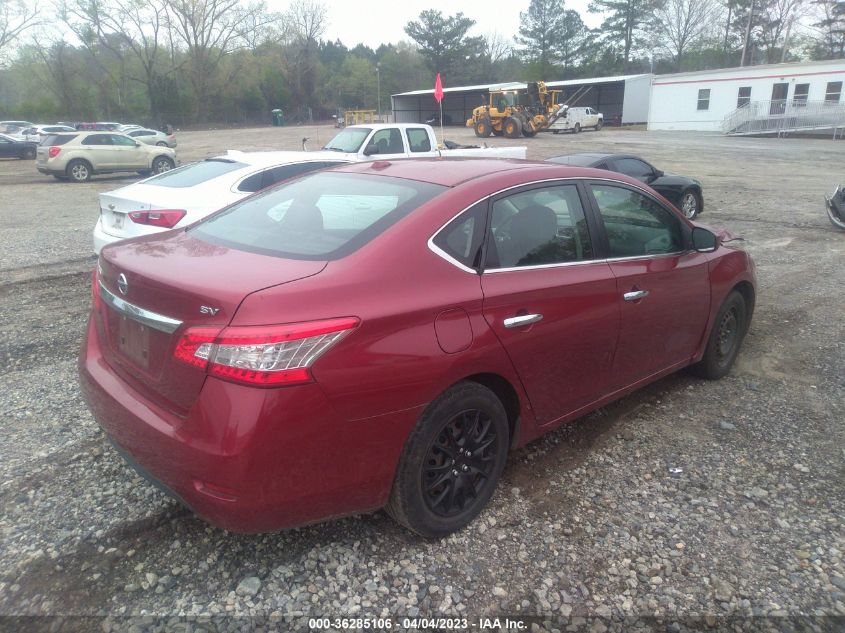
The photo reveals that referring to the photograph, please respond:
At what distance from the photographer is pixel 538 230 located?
3.22 metres

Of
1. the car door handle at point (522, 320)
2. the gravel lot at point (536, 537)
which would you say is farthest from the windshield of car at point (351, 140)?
the car door handle at point (522, 320)

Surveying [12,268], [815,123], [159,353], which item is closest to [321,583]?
[159,353]

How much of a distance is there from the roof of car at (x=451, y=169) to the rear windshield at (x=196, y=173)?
12.2 ft

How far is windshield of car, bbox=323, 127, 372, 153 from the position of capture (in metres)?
11.4

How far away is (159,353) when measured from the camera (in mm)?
2473

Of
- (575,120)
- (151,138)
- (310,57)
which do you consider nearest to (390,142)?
(151,138)

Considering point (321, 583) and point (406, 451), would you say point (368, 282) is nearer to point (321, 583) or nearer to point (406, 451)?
point (406, 451)

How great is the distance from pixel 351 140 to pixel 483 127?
28.2m

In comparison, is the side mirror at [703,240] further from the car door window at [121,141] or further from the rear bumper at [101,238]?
the car door window at [121,141]

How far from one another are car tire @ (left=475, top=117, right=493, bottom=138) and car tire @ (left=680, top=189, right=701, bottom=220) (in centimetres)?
2742

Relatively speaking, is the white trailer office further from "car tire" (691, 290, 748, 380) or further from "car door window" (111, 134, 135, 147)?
"car tire" (691, 290, 748, 380)

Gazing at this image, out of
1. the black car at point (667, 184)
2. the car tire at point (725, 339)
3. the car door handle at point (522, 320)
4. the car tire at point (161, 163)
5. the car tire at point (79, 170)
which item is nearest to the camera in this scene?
the car door handle at point (522, 320)

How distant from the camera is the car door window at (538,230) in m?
3.01

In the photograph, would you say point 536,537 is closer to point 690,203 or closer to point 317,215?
point 317,215
